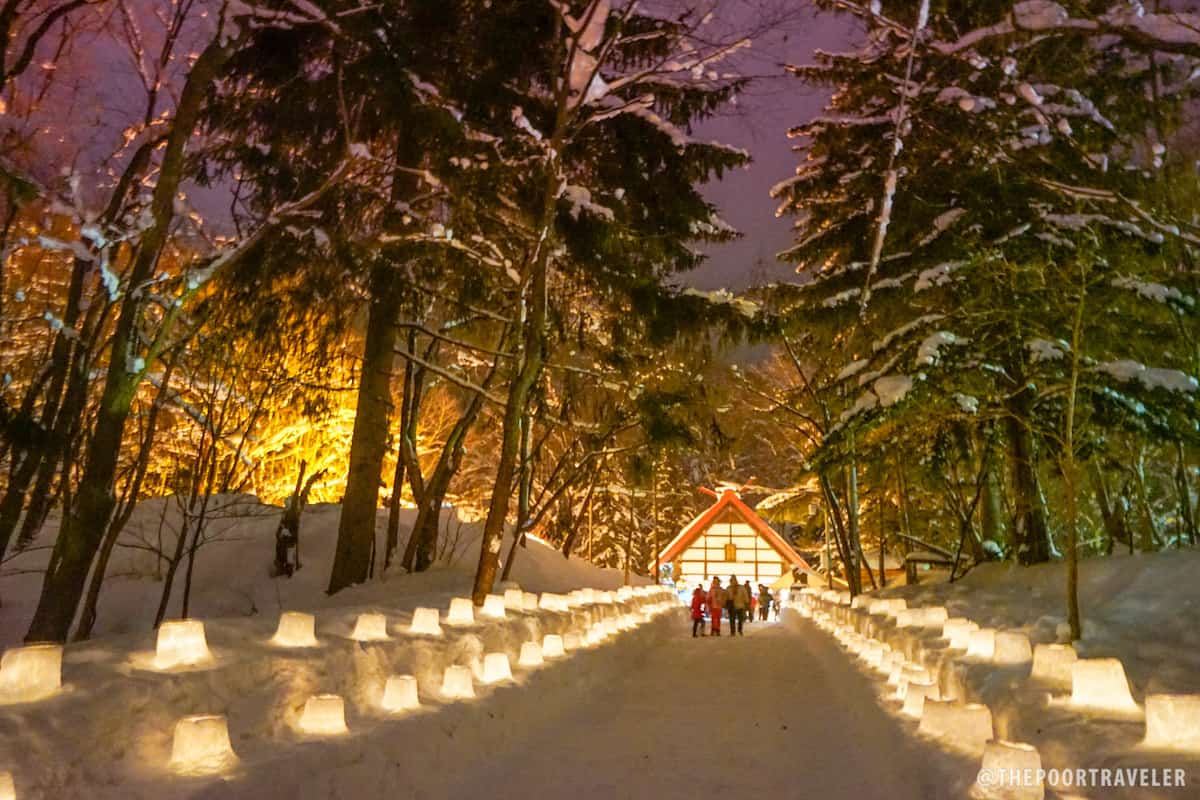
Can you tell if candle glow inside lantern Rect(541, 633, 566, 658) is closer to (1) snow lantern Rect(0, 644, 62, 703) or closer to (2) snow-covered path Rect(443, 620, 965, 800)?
(2) snow-covered path Rect(443, 620, 965, 800)

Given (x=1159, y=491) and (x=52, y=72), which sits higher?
(x=52, y=72)

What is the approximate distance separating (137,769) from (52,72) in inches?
410

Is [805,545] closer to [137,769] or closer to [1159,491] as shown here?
[1159,491]

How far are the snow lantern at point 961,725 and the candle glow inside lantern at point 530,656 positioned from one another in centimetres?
424

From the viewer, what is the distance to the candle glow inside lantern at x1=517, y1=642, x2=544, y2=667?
8.55 metres

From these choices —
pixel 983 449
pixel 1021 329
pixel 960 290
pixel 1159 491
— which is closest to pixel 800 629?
pixel 983 449

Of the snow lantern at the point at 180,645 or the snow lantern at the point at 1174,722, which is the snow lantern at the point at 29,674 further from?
the snow lantern at the point at 1174,722

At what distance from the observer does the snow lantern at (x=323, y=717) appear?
479 cm

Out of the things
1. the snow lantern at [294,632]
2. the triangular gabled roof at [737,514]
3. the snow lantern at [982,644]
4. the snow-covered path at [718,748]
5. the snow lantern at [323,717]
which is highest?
the triangular gabled roof at [737,514]

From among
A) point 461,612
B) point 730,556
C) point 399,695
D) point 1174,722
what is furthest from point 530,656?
point 730,556

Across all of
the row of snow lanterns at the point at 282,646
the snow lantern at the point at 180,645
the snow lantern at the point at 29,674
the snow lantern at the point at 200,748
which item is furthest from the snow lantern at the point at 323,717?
the snow lantern at the point at 29,674

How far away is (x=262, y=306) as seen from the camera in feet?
41.5

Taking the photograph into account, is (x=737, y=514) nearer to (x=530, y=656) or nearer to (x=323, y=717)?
(x=530, y=656)

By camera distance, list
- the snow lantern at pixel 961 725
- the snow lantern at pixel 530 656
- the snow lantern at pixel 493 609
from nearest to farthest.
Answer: the snow lantern at pixel 961 725 → the snow lantern at pixel 530 656 → the snow lantern at pixel 493 609
